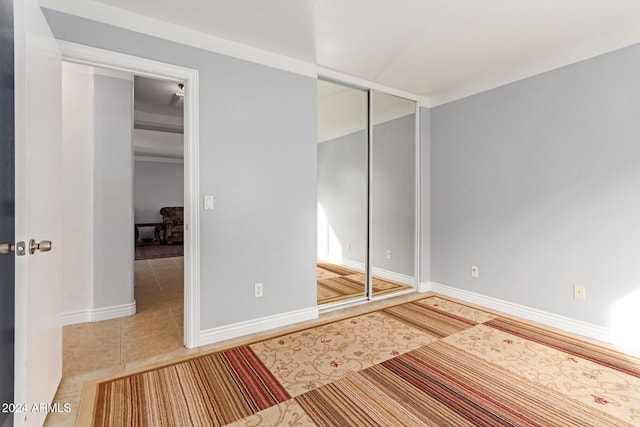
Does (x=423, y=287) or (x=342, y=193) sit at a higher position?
(x=342, y=193)

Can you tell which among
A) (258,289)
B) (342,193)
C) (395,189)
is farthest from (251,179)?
(395,189)

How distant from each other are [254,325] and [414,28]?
2.78 meters

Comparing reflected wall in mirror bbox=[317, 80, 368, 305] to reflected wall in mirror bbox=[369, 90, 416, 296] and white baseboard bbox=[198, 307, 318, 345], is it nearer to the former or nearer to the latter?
reflected wall in mirror bbox=[369, 90, 416, 296]

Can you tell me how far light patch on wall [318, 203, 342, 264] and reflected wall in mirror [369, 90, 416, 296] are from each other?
53cm

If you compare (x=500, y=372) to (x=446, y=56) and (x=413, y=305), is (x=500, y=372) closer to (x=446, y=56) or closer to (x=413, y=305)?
(x=413, y=305)

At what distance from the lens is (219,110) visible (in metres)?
2.56

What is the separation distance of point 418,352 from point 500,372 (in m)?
0.54

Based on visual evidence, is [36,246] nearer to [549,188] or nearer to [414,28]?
[414,28]

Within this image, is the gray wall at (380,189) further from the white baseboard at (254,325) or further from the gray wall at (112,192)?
the gray wall at (112,192)

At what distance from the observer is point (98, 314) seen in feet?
10.0

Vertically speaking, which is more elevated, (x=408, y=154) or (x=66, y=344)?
(x=408, y=154)

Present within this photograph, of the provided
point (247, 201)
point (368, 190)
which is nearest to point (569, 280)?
point (368, 190)

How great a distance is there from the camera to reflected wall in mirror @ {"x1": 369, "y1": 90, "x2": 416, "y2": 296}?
3.97 meters

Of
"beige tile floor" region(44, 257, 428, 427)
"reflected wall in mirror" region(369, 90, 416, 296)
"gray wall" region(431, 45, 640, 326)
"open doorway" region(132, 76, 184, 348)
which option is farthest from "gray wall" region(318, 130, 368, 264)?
"open doorway" region(132, 76, 184, 348)
